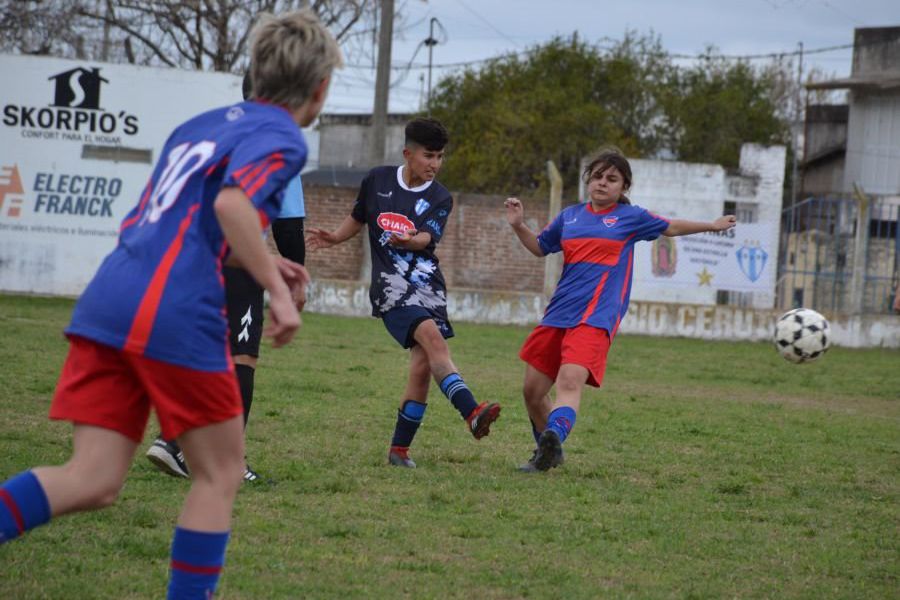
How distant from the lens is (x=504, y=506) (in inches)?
224

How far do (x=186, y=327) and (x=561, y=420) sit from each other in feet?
11.9

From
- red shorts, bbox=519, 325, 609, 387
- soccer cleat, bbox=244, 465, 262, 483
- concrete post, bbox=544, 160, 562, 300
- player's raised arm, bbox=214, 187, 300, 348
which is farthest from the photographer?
concrete post, bbox=544, 160, 562, 300

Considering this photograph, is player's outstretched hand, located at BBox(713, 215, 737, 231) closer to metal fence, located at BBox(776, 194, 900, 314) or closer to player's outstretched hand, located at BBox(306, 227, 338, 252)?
player's outstretched hand, located at BBox(306, 227, 338, 252)

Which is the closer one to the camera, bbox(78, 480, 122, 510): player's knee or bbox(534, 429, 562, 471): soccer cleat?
bbox(78, 480, 122, 510): player's knee

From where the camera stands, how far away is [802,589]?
4.45 meters

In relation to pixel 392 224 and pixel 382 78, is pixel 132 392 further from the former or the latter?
pixel 382 78

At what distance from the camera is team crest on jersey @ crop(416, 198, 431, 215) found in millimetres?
6773

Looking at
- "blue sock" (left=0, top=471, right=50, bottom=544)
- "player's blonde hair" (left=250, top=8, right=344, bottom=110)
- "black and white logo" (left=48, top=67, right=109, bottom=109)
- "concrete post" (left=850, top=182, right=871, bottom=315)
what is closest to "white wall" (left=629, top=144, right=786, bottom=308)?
"concrete post" (left=850, top=182, right=871, bottom=315)

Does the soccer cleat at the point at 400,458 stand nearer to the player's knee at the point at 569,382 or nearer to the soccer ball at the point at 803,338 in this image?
the player's knee at the point at 569,382

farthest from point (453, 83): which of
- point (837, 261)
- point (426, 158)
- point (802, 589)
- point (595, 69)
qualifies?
point (802, 589)

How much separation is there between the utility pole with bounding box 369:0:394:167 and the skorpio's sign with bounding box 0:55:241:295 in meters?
5.90

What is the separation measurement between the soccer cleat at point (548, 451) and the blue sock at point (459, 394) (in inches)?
16.9

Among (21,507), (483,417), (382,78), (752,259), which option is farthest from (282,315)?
(382,78)

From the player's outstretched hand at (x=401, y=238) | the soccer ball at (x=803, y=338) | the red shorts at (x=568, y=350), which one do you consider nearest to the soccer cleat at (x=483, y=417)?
the red shorts at (x=568, y=350)
